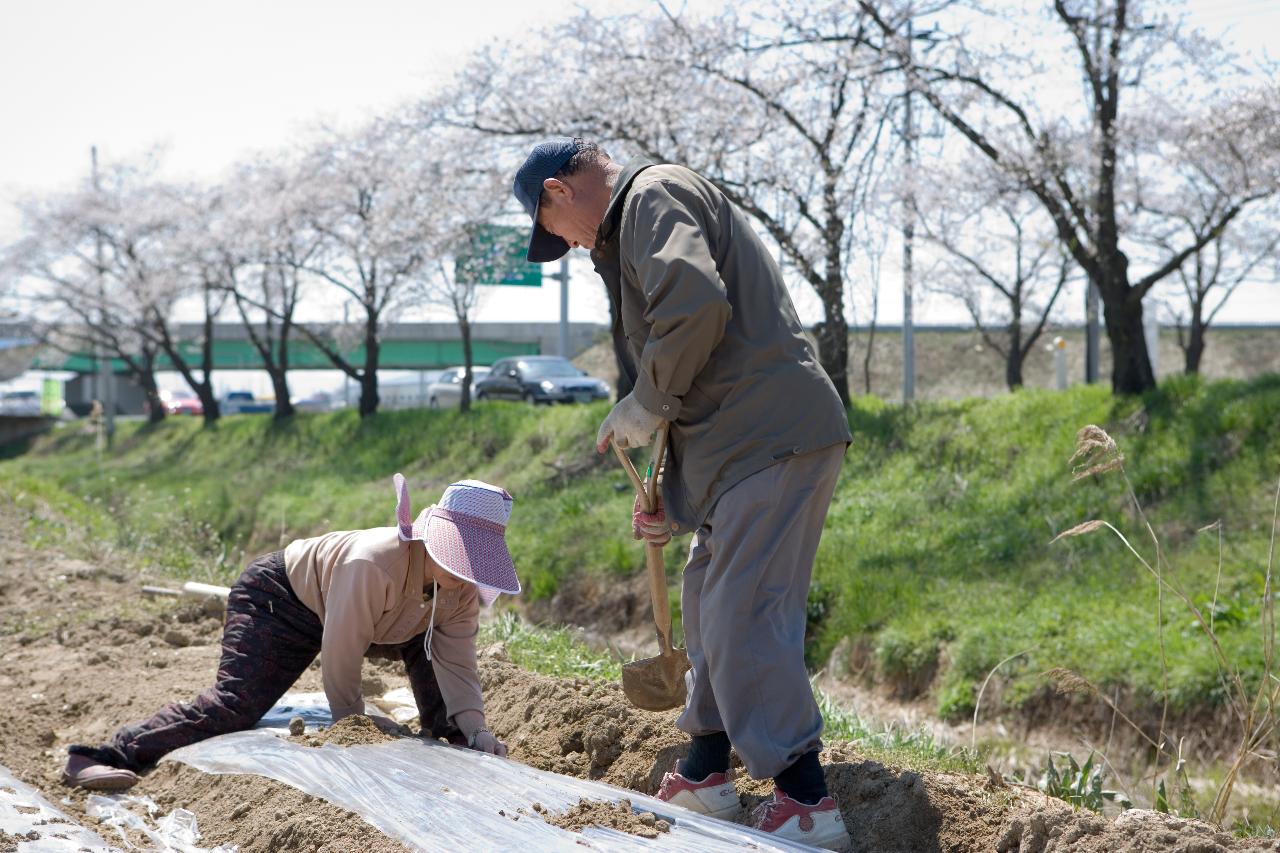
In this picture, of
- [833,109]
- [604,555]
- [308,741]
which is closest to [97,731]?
[308,741]

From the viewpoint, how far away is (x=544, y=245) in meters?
3.32

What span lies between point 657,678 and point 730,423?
1074mm

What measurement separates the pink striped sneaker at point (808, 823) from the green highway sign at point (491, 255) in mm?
14162

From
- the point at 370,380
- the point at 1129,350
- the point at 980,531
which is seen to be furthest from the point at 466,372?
the point at 980,531

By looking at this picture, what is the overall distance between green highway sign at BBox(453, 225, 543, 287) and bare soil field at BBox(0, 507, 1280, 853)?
36.4ft

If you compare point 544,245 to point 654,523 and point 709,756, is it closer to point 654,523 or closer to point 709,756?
point 654,523

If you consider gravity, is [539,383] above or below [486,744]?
above

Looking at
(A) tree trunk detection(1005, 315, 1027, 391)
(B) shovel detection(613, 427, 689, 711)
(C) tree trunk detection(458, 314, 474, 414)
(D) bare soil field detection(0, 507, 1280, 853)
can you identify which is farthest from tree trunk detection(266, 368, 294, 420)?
(B) shovel detection(613, 427, 689, 711)

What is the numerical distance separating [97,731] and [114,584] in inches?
136

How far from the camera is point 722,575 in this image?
2.92 m

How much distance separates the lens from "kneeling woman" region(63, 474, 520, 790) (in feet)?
12.5

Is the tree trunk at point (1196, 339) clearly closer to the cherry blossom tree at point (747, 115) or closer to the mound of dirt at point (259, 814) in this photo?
the cherry blossom tree at point (747, 115)

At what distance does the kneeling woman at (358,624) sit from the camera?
3807 mm

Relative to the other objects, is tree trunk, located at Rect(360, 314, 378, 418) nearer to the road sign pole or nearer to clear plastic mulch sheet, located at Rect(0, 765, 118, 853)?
the road sign pole
